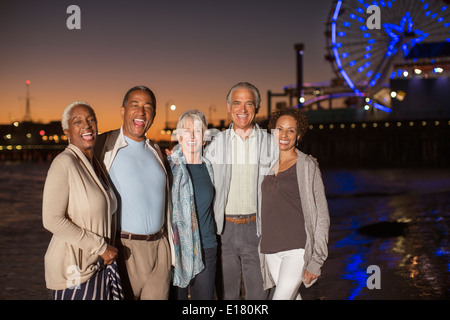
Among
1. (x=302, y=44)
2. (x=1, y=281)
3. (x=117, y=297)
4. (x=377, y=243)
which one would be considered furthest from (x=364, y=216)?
(x=302, y=44)

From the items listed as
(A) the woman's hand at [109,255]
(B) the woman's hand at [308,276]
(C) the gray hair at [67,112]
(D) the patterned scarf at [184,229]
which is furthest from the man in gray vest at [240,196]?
(C) the gray hair at [67,112]

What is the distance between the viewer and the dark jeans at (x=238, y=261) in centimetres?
427

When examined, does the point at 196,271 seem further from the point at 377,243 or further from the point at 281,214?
the point at 377,243

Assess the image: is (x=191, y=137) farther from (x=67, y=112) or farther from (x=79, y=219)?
(x=79, y=219)

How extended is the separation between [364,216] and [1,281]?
12238 mm

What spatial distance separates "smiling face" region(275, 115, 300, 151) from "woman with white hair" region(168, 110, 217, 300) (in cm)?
61

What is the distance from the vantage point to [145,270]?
3.71 metres

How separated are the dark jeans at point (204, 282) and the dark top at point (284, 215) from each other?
0.46m

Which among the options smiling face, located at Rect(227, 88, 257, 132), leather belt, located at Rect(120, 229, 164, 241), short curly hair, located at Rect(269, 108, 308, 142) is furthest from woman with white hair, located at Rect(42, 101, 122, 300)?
short curly hair, located at Rect(269, 108, 308, 142)

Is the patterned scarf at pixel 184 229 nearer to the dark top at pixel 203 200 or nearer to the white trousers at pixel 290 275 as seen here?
the dark top at pixel 203 200

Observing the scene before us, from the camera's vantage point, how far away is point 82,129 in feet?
11.3

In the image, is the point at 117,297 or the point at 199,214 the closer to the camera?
the point at 117,297

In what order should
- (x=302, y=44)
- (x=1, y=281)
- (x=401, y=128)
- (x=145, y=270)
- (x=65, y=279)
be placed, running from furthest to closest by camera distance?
(x=302, y=44)
(x=401, y=128)
(x=1, y=281)
(x=145, y=270)
(x=65, y=279)
